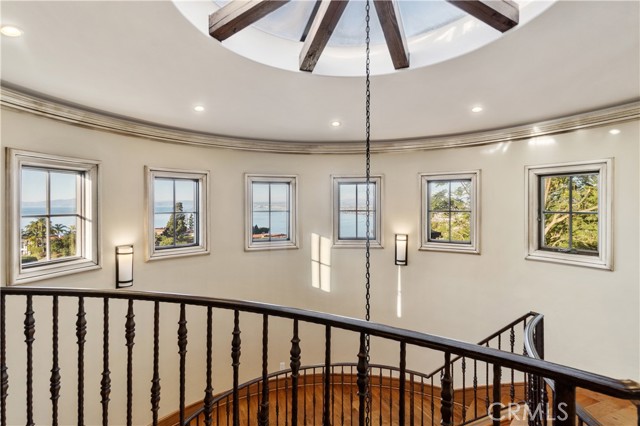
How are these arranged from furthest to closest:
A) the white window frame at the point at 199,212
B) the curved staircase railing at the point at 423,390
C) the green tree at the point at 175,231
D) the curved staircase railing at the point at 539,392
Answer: the green tree at the point at 175,231
the white window frame at the point at 199,212
the curved staircase railing at the point at 423,390
the curved staircase railing at the point at 539,392

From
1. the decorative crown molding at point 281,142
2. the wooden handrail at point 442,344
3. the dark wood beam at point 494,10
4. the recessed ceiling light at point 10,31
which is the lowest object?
the wooden handrail at point 442,344

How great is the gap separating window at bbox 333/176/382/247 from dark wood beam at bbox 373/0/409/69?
8.39ft

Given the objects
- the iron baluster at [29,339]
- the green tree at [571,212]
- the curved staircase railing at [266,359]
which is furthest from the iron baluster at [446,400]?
the green tree at [571,212]

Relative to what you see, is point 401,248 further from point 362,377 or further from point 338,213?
point 362,377

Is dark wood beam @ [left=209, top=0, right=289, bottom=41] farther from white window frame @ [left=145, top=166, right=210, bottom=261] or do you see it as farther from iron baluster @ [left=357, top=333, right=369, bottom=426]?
white window frame @ [left=145, top=166, right=210, bottom=261]

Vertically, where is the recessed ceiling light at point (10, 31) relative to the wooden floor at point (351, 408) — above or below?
above

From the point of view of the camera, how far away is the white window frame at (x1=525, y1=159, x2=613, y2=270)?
3008mm

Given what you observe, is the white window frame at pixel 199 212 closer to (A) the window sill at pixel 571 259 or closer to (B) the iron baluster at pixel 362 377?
(B) the iron baluster at pixel 362 377

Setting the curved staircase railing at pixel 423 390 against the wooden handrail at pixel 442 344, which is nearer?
the wooden handrail at pixel 442 344

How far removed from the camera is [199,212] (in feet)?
13.2

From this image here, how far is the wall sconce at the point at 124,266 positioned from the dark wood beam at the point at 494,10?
3.50m

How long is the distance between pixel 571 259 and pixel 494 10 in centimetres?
290

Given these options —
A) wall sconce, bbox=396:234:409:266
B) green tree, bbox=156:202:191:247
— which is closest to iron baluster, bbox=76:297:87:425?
green tree, bbox=156:202:191:247

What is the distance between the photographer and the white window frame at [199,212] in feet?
11.6
